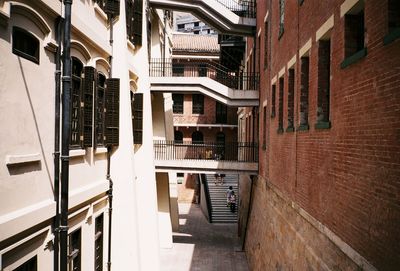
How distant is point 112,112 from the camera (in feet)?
34.1

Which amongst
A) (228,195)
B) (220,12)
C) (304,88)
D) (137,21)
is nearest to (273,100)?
(304,88)

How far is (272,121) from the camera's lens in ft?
49.3

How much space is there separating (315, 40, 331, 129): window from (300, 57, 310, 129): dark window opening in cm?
139

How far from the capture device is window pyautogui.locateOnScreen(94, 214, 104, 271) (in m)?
9.51

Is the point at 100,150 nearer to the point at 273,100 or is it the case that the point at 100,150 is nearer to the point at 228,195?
the point at 273,100

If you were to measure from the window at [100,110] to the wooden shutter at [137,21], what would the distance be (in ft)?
13.2

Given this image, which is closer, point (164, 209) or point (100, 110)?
point (100, 110)

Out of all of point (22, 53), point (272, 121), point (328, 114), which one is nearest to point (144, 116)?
point (272, 121)

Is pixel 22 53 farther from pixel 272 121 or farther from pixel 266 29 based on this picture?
pixel 266 29

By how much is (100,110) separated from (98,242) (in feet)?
10.6

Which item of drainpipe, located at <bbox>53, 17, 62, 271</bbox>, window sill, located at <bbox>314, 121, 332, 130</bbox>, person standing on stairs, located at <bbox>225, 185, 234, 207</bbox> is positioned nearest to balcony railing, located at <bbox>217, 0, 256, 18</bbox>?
person standing on stairs, located at <bbox>225, 185, 234, 207</bbox>

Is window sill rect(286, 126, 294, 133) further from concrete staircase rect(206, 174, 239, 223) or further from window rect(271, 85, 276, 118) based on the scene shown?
concrete staircase rect(206, 174, 239, 223)

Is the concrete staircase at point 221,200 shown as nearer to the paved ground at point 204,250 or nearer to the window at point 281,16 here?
the paved ground at point 204,250

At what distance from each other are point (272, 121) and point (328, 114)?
6.24 m
